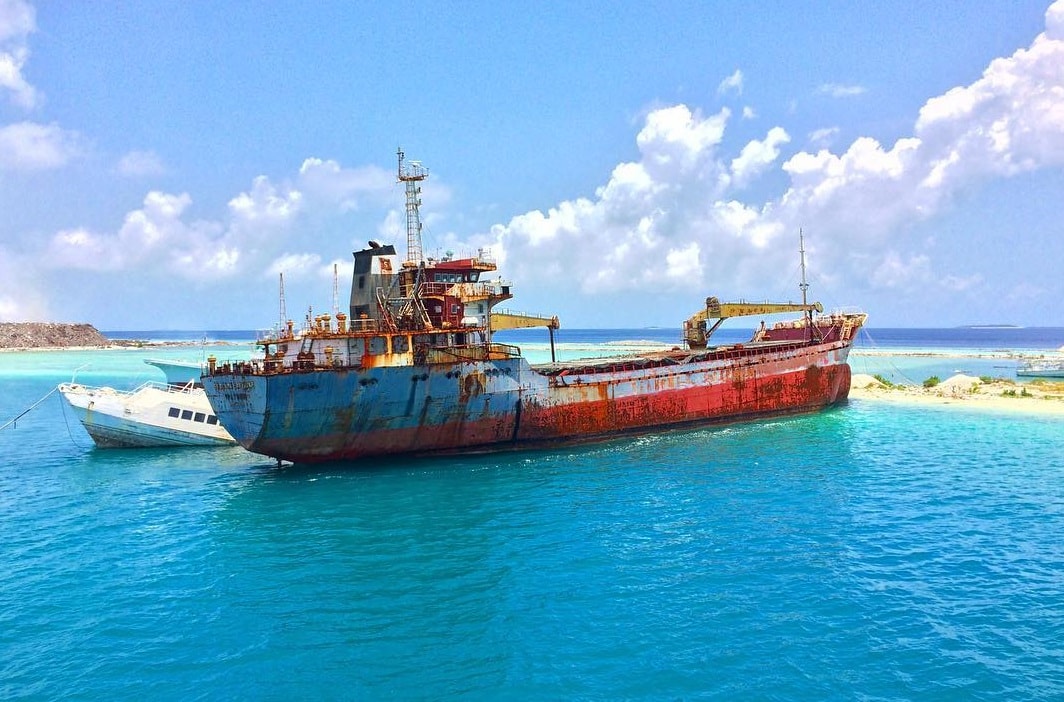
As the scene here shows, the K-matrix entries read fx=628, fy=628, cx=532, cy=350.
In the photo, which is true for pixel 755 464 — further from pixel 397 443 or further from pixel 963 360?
pixel 963 360

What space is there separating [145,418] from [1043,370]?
74.6 m

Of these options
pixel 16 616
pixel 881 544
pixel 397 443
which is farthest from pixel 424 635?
pixel 397 443

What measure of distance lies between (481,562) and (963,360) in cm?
9449

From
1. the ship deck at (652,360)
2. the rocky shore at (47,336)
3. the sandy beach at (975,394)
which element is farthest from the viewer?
the rocky shore at (47,336)

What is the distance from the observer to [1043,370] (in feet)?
199

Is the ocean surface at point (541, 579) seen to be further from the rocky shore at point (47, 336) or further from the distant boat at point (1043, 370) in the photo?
the rocky shore at point (47, 336)

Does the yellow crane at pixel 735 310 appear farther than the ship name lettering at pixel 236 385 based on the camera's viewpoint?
Yes

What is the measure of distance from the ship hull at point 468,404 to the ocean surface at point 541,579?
1262 millimetres

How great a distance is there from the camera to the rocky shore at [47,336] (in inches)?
5510

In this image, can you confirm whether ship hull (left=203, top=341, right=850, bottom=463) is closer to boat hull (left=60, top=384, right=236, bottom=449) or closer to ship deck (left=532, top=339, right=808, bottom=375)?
ship deck (left=532, top=339, right=808, bottom=375)

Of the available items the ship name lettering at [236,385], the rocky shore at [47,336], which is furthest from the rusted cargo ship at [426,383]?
the rocky shore at [47,336]

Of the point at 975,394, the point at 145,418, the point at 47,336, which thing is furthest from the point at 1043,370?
the point at 47,336

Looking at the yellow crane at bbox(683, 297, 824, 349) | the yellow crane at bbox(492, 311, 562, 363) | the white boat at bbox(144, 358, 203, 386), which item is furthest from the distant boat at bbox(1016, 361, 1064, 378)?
the white boat at bbox(144, 358, 203, 386)

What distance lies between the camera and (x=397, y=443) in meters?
26.2
